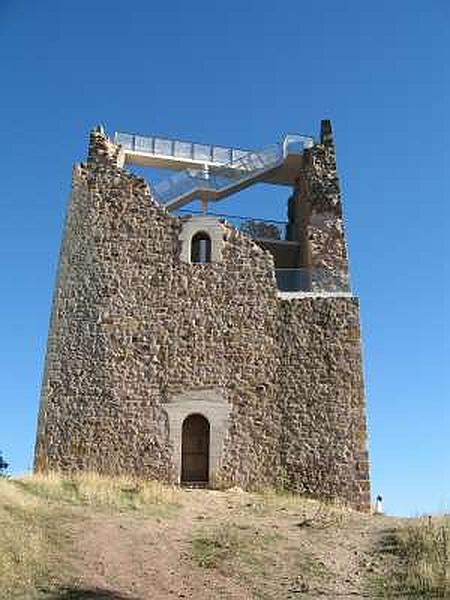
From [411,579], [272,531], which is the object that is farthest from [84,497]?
[411,579]

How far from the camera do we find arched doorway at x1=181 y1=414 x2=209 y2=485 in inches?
642

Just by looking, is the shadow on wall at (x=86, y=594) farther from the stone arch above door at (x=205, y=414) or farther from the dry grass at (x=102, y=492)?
the stone arch above door at (x=205, y=414)

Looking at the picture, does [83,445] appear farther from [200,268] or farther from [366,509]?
[366,509]

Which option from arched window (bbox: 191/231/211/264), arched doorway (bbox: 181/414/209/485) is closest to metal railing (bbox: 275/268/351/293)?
arched window (bbox: 191/231/211/264)

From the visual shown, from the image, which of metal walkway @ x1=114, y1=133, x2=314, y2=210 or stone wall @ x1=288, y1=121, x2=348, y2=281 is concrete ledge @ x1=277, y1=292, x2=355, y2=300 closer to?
stone wall @ x1=288, y1=121, x2=348, y2=281

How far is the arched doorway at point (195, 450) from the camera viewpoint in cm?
1630

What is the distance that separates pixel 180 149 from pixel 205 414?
25.6 feet

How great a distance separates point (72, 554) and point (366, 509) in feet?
24.2

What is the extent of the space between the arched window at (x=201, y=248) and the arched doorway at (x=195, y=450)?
3.63 metres

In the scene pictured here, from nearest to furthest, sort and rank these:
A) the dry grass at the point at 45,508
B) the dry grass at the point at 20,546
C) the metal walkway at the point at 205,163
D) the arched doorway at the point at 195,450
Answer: the dry grass at the point at 20,546 < the dry grass at the point at 45,508 < the arched doorway at the point at 195,450 < the metal walkway at the point at 205,163

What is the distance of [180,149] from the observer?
20.8 metres

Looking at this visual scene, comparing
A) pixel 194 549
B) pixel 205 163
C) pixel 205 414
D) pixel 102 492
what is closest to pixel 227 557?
pixel 194 549

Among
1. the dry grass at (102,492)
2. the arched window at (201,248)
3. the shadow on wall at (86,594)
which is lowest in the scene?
the shadow on wall at (86,594)

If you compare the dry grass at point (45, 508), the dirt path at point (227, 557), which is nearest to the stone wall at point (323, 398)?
the dirt path at point (227, 557)
